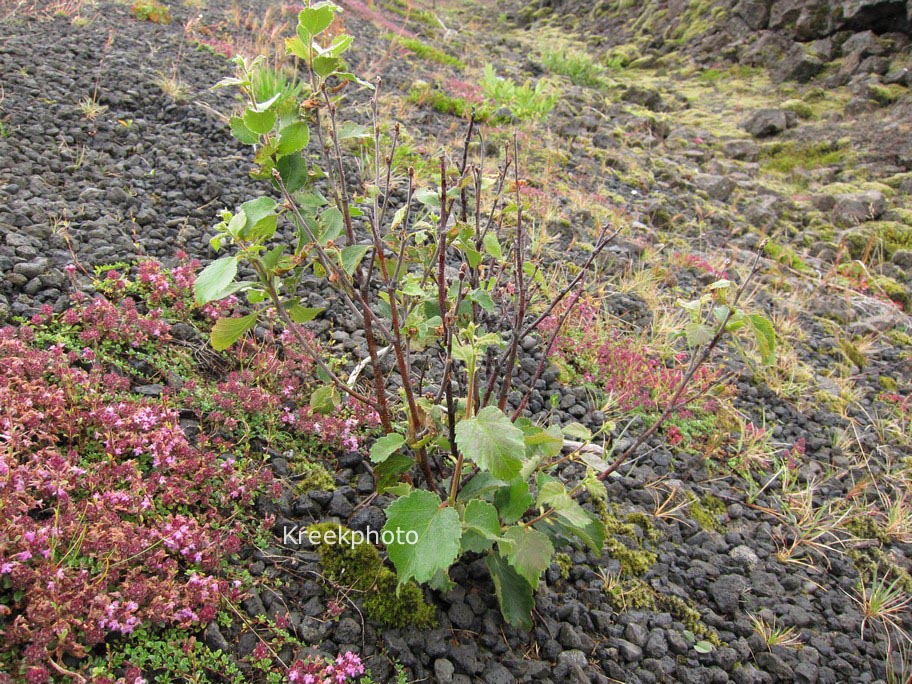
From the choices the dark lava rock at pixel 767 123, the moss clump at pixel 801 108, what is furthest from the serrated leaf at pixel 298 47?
the moss clump at pixel 801 108

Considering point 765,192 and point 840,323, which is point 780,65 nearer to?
point 765,192

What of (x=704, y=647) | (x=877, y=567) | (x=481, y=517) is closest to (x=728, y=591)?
(x=704, y=647)

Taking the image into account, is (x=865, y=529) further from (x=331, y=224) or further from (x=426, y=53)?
(x=426, y=53)

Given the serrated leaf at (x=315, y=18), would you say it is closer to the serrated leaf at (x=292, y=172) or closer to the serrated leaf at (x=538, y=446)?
the serrated leaf at (x=292, y=172)

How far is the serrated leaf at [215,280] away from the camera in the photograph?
4.48 ft

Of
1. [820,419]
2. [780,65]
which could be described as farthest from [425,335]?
[780,65]

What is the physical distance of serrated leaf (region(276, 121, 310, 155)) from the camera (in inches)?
58.9

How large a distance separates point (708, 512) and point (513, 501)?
1486 mm

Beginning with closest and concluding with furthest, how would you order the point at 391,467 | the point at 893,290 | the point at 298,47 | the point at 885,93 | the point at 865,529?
the point at 298,47
the point at 391,467
the point at 865,529
the point at 893,290
the point at 885,93

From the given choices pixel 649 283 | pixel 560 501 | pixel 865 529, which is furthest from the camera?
pixel 649 283

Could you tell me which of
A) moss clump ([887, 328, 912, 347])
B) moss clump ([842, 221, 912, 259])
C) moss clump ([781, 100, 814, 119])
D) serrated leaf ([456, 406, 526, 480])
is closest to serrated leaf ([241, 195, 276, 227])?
serrated leaf ([456, 406, 526, 480])

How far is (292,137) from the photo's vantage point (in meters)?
1.50

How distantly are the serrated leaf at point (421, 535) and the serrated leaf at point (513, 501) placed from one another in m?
0.29

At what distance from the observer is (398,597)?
1.76 meters
